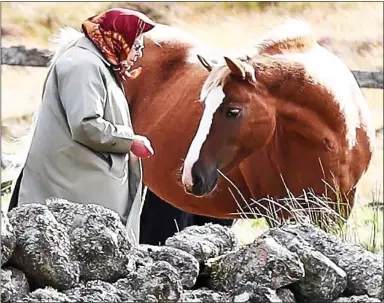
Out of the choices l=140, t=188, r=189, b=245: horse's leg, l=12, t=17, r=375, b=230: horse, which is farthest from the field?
l=140, t=188, r=189, b=245: horse's leg

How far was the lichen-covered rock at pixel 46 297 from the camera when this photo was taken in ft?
3.65

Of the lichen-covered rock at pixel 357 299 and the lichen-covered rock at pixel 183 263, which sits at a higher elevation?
the lichen-covered rock at pixel 183 263

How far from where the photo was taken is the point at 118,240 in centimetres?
123

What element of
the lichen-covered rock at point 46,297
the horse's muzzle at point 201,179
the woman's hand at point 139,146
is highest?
the lichen-covered rock at point 46,297

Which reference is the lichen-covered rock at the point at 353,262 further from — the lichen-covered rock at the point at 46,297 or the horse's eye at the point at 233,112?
the horse's eye at the point at 233,112

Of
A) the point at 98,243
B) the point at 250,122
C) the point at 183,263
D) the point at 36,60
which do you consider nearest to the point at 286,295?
the point at 183,263

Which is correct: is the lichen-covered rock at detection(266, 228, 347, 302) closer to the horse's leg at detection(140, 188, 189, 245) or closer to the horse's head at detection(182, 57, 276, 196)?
the horse's head at detection(182, 57, 276, 196)

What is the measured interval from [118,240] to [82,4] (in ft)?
9.56

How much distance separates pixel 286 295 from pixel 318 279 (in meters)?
0.06

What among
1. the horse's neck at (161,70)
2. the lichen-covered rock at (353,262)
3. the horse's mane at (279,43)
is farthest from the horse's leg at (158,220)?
the lichen-covered rock at (353,262)

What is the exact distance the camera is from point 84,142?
1.94 metres

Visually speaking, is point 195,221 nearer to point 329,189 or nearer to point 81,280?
point 329,189

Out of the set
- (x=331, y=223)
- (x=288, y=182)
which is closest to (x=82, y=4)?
(x=288, y=182)

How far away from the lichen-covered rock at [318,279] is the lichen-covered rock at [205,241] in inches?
6.3
